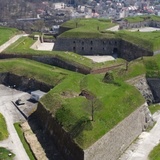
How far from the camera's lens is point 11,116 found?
3847 cm

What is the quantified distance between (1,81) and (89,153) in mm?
24273

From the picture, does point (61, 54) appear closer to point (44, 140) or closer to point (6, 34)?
point (6, 34)

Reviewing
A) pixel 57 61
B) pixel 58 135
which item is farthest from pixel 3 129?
pixel 57 61

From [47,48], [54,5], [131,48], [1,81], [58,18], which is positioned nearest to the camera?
[1,81]

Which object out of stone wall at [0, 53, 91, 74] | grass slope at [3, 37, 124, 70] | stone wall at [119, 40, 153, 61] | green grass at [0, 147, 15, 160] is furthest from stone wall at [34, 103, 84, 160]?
stone wall at [119, 40, 153, 61]

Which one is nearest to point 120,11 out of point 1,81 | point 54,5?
point 54,5

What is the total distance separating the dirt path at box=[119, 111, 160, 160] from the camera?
31577mm

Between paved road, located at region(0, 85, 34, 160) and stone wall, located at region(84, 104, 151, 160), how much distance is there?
6.33 meters

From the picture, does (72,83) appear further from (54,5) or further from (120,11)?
(54,5)

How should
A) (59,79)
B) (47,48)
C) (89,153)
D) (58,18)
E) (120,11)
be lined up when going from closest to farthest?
(89,153), (59,79), (47,48), (58,18), (120,11)

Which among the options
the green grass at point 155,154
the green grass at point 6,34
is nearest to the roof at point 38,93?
the green grass at point 155,154

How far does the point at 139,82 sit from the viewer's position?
43719 millimetres

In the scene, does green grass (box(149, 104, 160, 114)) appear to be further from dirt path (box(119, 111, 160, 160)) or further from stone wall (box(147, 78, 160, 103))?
dirt path (box(119, 111, 160, 160))

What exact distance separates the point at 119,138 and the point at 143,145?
2.95 meters
